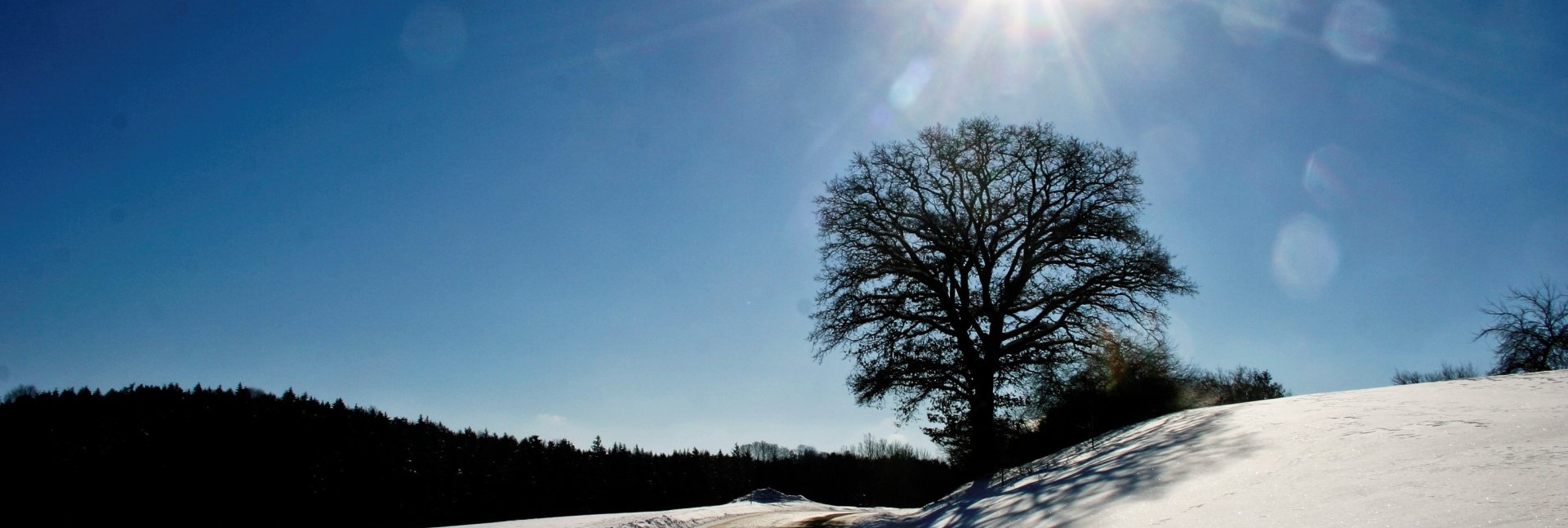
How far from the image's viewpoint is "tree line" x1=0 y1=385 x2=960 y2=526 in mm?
11898

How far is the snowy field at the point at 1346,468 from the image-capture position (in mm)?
3566

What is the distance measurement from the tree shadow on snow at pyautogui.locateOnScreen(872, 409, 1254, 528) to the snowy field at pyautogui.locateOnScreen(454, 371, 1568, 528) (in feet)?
0.12

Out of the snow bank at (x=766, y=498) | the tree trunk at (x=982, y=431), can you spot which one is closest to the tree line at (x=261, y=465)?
the tree trunk at (x=982, y=431)

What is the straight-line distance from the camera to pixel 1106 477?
26.1 ft

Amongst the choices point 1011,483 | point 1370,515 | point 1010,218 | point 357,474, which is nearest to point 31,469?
point 357,474

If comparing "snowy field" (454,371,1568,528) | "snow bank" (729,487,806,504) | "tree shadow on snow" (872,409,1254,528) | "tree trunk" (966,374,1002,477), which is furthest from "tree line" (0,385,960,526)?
"snowy field" (454,371,1568,528)

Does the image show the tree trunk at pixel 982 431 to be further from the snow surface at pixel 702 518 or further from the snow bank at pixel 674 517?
the snow bank at pixel 674 517

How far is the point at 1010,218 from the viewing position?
818 inches

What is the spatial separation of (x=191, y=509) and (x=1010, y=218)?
801 inches

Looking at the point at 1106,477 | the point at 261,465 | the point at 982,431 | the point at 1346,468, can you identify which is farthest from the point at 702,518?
the point at 1346,468

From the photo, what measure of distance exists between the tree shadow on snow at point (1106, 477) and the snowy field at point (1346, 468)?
0.12 feet

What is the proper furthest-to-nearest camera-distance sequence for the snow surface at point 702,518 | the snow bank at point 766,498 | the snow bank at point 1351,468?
the snow bank at point 766,498 < the snow surface at point 702,518 < the snow bank at point 1351,468

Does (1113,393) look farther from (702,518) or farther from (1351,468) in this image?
(1351,468)

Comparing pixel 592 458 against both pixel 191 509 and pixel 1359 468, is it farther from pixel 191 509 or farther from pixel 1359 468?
pixel 1359 468
